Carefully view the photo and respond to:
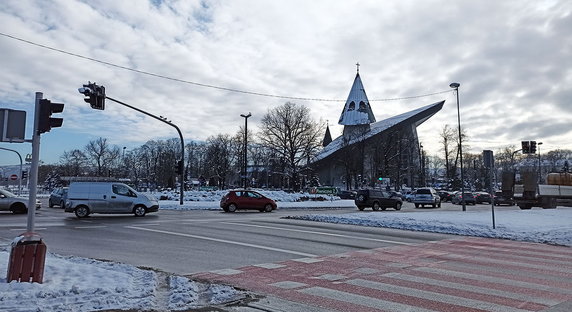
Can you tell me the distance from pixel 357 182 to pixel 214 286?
74.9 m

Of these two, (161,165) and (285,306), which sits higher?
(161,165)

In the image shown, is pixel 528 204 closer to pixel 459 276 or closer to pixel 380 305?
pixel 459 276

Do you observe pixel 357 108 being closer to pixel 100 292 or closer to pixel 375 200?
pixel 375 200

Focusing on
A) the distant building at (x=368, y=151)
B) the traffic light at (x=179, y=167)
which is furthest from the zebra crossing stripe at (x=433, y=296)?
the distant building at (x=368, y=151)

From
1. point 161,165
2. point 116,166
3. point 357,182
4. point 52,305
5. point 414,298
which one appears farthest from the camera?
point 116,166

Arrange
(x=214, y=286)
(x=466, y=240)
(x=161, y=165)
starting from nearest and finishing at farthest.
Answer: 1. (x=214, y=286)
2. (x=466, y=240)
3. (x=161, y=165)

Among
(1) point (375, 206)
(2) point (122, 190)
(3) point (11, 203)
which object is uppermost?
(2) point (122, 190)

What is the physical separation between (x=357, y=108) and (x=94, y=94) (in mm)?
85575

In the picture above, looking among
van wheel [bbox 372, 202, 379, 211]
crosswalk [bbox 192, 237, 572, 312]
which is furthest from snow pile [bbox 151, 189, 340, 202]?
crosswalk [bbox 192, 237, 572, 312]

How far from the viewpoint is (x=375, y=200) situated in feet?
110

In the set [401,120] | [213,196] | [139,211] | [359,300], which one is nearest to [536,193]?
[213,196]

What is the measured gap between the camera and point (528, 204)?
34.9m

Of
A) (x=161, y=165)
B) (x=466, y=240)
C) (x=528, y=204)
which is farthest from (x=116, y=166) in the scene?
(x=466, y=240)

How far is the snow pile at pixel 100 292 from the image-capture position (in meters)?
5.64
